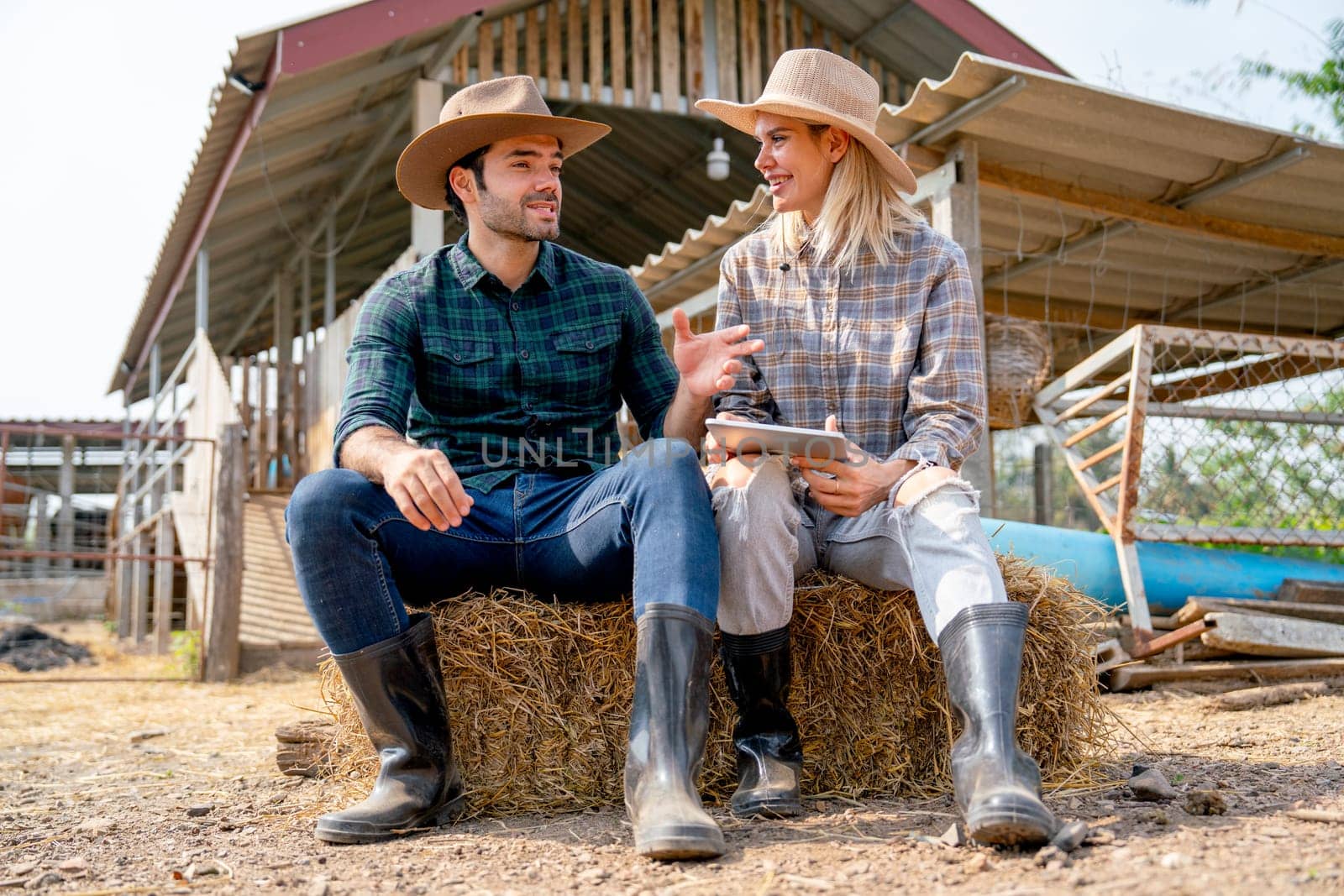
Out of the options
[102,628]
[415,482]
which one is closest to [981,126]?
[415,482]

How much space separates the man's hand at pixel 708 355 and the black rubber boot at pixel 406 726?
2.70 feet

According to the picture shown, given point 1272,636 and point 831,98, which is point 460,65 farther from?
point 1272,636

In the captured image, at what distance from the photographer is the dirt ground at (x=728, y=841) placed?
180cm

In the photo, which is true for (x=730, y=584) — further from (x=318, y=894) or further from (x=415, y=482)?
(x=318, y=894)

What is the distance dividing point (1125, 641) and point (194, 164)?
23.5 feet

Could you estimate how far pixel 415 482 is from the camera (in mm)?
2324

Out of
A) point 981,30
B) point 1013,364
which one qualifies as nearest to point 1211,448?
point 1013,364

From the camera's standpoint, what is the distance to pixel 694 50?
9.19 metres

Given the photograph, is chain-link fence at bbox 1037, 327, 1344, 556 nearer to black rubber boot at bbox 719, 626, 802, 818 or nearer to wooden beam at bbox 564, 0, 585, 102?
black rubber boot at bbox 719, 626, 802, 818

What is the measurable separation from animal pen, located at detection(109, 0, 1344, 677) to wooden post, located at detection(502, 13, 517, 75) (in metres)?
0.04

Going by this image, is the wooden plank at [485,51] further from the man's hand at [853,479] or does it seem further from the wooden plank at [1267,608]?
the man's hand at [853,479]

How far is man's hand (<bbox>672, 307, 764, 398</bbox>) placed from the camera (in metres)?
2.58

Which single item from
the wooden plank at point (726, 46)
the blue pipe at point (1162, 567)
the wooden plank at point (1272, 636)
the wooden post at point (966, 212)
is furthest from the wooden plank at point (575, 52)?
the wooden plank at point (1272, 636)

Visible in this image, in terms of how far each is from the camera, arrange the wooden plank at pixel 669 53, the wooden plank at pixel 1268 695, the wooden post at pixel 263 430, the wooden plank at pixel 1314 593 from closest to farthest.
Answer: the wooden plank at pixel 1268 695, the wooden plank at pixel 1314 593, the wooden plank at pixel 669 53, the wooden post at pixel 263 430
